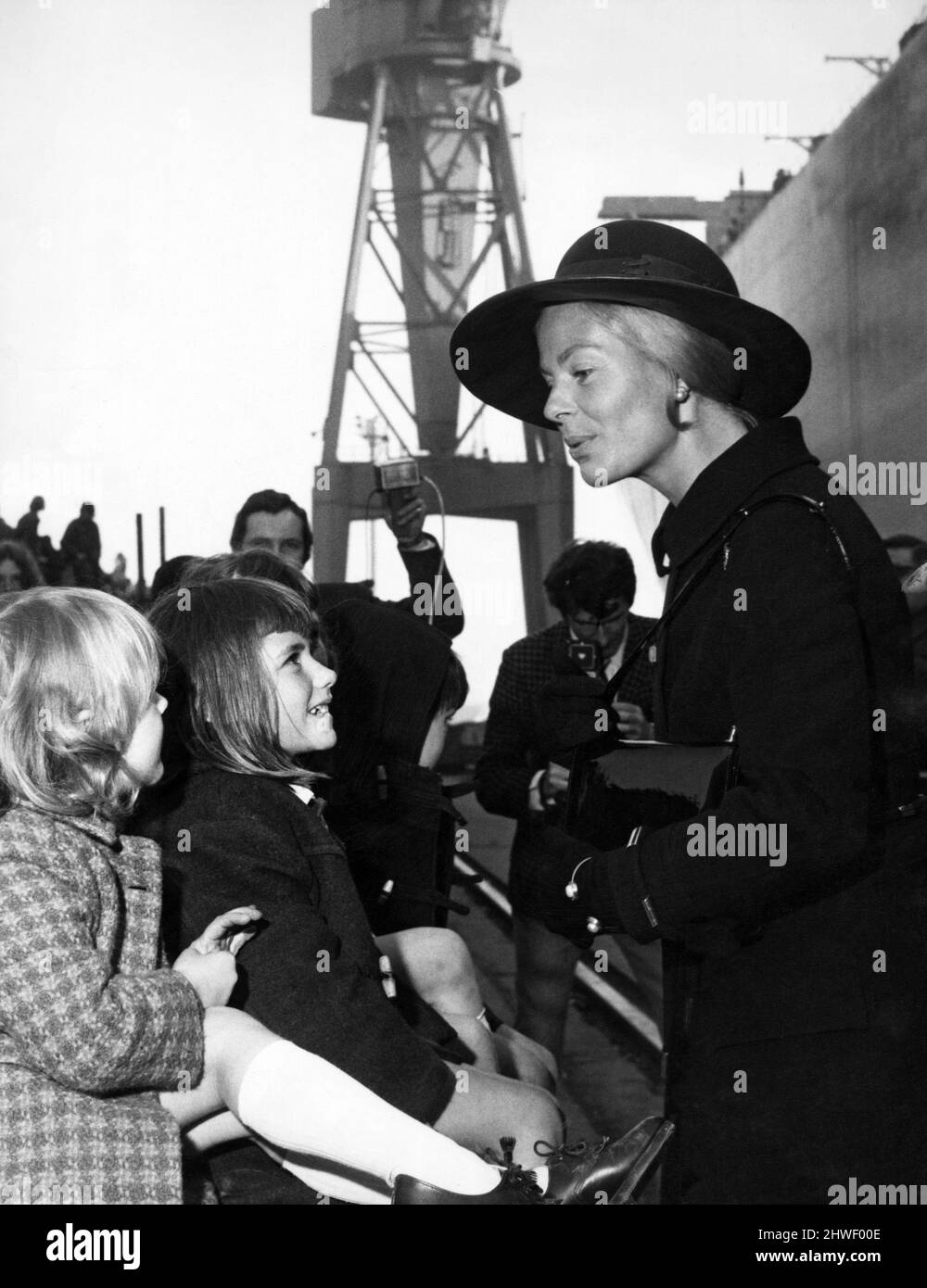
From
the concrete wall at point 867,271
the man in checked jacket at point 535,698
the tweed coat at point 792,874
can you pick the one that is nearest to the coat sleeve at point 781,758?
the tweed coat at point 792,874

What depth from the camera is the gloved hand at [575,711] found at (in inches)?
65.4

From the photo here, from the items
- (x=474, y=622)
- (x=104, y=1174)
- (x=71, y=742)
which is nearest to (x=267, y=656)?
(x=71, y=742)

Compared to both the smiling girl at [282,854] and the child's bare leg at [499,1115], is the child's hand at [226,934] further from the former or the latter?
the child's bare leg at [499,1115]

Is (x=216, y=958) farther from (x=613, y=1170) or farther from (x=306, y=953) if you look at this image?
(x=613, y=1170)

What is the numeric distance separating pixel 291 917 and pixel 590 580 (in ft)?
5.08

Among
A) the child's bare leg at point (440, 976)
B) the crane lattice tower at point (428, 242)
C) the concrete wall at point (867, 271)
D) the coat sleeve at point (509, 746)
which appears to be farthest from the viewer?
the concrete wall at point (867, 271)

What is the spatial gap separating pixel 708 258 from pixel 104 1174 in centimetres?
125

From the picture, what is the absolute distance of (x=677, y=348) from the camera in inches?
64.0

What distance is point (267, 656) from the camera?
6.65ft

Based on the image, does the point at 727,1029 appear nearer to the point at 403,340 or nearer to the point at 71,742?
the point at 71,742

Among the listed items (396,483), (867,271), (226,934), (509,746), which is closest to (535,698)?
(509,746)

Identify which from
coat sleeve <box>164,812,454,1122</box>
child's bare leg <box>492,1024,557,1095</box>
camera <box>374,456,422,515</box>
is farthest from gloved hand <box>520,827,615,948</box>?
camera <box>374,456,422,515</box>

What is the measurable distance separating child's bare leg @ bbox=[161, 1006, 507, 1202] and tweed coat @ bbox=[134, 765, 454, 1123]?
0.46 feet

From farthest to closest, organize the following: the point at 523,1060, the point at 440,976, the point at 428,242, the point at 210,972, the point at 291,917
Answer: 1. the point at 428,242
2. the point at 523,1060
3. the point at 440,976
4. the point at 291,917
5. the point at 210,972
